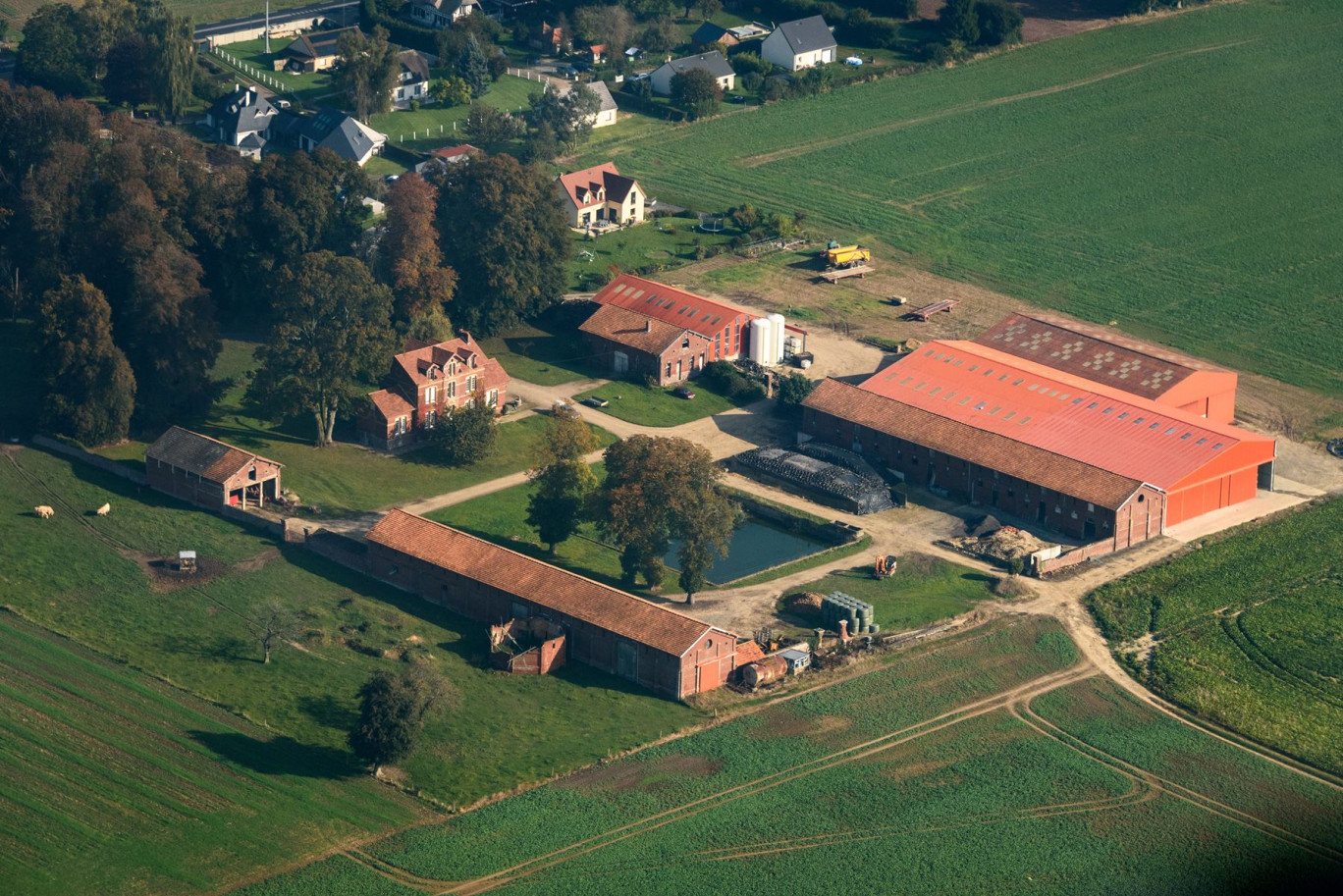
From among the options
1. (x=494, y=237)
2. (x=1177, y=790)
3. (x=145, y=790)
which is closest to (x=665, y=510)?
(x=1177, y=790)

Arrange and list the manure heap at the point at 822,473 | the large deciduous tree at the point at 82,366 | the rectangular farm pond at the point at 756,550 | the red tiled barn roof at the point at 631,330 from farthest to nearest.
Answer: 1. the red tiled barn roof at the point at 631,330
2. the large deciduous tree at the point at 82,366
3. the manure heap at the point at 822,473
4. the rectangular farm pond at the point at 756,550

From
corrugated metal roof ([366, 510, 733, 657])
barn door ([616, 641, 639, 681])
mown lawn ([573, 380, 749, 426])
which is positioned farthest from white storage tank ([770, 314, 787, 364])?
barn door ([616, 641, 639, 681])

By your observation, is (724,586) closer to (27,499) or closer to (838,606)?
(838,606)

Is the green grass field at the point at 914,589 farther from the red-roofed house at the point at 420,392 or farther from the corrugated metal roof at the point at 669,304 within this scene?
the corrugated metal roof at the point at 669,304

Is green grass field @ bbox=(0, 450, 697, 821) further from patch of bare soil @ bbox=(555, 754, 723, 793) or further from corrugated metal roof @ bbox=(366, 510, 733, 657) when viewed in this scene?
corrugated metal roof @ bbox=(366, 510, 733, 657)

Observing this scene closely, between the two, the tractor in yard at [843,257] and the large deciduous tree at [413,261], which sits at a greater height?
the large deciduous tree at [413,261]

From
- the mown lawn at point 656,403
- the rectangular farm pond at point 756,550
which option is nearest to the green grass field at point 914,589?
the rectangular farm pond at point 756,550

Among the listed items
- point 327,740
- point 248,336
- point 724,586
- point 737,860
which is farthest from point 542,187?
point 737,860
